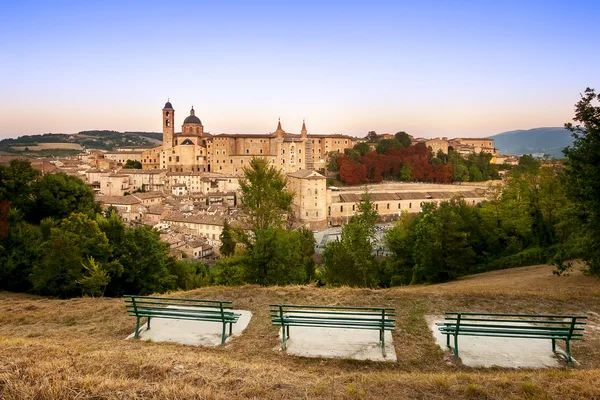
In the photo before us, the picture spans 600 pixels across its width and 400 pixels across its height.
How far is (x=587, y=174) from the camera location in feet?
31.3

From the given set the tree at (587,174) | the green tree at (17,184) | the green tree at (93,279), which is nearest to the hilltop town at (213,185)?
the green tree at (17,184)

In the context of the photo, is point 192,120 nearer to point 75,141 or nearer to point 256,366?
point 256,366

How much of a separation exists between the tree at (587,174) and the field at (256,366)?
2.76 m

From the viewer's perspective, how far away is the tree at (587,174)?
9.50 m

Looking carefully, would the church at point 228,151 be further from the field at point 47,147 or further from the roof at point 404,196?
the field at point 47,147

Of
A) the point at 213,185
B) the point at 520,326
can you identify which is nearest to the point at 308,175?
the point at 213,185

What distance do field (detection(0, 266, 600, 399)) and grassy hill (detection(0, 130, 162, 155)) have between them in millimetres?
129169

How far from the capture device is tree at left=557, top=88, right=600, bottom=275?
9500 millimetres

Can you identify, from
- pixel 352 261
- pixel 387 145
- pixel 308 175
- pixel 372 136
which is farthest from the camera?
pixel 372 136

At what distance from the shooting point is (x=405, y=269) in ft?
61.6

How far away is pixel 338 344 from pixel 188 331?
92.9 inches

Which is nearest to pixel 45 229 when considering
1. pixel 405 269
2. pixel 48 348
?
pixel 48 348

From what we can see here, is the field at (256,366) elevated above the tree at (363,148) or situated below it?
below

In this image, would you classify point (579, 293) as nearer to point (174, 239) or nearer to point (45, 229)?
point (45, 229)
